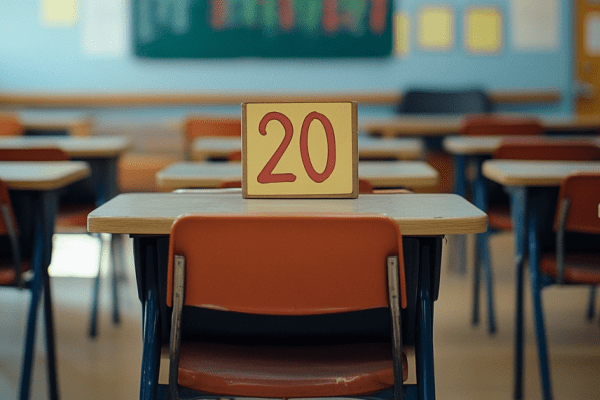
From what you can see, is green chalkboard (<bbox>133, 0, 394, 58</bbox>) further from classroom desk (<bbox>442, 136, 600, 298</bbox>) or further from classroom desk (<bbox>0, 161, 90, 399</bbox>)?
classroom desk (<bbox>0, 161, 90, 399</bbox>)

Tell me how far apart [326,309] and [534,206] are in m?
1.07

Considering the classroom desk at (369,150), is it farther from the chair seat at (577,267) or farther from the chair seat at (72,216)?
the chair seat at (577,267)

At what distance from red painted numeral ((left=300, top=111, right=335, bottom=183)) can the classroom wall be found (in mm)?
4865

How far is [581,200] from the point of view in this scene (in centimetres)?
183

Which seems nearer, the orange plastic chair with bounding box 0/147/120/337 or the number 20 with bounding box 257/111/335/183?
the number 20 with bounding box 257/111/335/183

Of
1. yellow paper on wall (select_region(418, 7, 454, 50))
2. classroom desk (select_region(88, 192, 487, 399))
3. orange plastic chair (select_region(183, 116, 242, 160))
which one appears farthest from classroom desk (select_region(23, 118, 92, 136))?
yellow paper on wall (select_region(418, 7, 454, 50))

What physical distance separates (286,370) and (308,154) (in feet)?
1.43

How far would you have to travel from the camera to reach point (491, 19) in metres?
6.21

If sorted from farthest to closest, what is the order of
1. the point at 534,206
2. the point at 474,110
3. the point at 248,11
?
the point at 248,11
the point at 474,110
the point at 534,206

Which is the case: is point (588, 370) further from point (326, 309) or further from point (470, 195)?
point (326, 309)

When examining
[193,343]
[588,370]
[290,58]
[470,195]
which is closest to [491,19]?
[290,58]

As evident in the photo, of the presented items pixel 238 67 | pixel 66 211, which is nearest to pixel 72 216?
pixel 66 211

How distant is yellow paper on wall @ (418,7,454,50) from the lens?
244 inches

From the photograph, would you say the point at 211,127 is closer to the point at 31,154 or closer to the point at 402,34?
the point at 31,154
